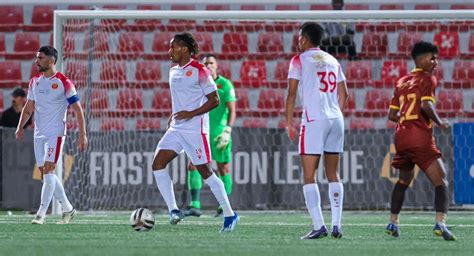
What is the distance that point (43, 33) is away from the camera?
20.2 metres

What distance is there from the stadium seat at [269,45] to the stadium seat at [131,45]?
179cm

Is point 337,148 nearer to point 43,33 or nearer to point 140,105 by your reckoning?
point 140,105

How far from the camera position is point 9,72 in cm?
2011

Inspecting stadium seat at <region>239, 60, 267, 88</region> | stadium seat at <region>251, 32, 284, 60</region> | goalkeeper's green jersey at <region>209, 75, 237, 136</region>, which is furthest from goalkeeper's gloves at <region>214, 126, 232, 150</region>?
stadium seat at <region>251, 32, 284, 60</region>

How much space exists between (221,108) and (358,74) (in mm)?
4145

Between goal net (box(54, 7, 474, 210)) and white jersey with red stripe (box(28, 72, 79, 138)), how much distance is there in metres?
3.14

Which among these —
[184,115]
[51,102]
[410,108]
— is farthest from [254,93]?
[410,108]

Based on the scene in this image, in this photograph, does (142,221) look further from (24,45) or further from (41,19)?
(41,19)

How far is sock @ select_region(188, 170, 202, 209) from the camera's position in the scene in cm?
1460

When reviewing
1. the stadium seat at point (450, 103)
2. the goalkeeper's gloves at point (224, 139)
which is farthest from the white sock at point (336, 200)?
the stadium seat at point (450, 103)

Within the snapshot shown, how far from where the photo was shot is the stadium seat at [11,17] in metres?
20.3

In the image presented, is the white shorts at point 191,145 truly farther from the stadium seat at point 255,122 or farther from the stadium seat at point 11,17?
the stadium seat at point 11,17

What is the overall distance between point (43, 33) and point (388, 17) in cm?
672

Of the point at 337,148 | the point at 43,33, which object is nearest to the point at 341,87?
the point at 337,148
